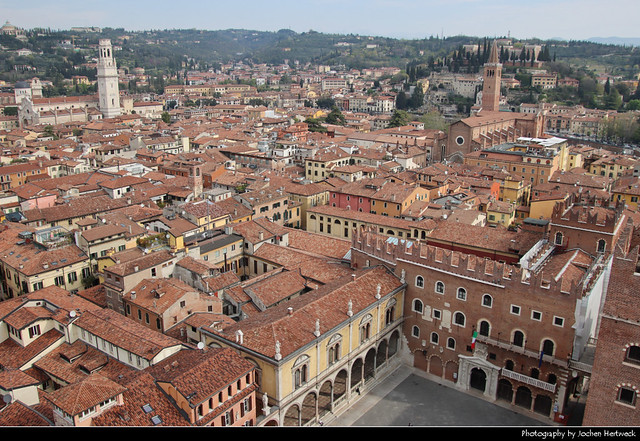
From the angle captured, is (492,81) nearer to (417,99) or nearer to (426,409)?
(417,99)

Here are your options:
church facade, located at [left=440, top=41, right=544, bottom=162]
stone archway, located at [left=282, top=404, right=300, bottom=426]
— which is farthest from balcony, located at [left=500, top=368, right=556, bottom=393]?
church facade, located at [left=440, top=41, right=544, bottom=162]

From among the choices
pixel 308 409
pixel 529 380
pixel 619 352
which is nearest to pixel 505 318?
pixel 529 380

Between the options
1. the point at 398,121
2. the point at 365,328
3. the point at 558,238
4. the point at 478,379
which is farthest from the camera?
the point at 398,121

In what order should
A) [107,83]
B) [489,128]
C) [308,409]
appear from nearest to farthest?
[308,409] < [489,128] < [107,83]

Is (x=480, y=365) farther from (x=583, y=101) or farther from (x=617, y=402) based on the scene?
(x=583, y=101)

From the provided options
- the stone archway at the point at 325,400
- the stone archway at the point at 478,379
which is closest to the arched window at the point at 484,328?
the stone archway at the point at 478,379

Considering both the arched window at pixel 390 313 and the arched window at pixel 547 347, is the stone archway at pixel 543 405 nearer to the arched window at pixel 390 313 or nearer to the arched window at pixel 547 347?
the arched window at pixel 547 347
